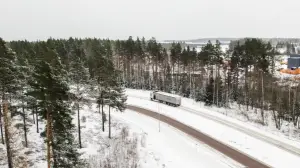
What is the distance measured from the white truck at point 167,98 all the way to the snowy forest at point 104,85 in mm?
8408

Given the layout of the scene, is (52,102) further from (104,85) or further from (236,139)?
(236,139)

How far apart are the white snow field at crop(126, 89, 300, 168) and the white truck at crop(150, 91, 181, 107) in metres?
1.48

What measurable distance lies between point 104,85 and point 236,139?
20460 mm

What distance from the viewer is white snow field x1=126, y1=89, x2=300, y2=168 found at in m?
33.8

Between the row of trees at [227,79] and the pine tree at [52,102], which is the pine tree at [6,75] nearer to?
the pine tree at [52,102]

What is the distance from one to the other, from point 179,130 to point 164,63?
5204 cm

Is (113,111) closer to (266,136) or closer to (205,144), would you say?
(205,144)

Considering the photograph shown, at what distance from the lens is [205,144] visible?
3922 centimetres

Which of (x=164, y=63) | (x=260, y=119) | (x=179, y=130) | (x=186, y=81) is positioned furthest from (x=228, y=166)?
(x=164, y=63)

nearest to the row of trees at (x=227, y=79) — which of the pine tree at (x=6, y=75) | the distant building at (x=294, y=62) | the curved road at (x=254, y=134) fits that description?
the curved road at (x=254, y=134)

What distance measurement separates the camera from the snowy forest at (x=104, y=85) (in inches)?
872

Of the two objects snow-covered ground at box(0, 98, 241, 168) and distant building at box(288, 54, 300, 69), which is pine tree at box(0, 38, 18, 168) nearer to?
snow-covered ground at box(0, 98, 241, 168)

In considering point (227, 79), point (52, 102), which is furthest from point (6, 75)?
point (227, 79)

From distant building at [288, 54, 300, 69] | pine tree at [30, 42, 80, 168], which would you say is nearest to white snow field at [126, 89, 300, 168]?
pine tree at [30, 42, 80, 168]
